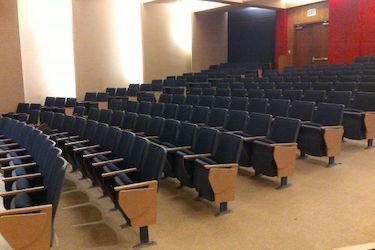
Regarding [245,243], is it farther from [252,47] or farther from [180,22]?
[252,47]

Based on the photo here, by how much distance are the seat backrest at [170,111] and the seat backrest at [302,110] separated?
38.8 inches

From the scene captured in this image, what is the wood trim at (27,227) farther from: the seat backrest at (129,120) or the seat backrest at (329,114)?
the seat backrest at (329,114)

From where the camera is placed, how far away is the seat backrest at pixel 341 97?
122 inches

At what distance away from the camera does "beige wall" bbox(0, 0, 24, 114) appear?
195 inches

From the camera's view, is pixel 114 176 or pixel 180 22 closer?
pixel 114 176

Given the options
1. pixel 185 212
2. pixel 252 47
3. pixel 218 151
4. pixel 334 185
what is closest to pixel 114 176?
pixel 185 212

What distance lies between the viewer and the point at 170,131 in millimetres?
2496

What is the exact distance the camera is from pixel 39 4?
5.45 m

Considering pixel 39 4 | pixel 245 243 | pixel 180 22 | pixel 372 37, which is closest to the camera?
pixel 245 243

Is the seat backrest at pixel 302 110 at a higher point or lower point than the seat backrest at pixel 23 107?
higher

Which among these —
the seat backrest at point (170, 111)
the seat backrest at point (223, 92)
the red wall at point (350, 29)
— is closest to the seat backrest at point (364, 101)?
the seat backrest at point (223, 92)

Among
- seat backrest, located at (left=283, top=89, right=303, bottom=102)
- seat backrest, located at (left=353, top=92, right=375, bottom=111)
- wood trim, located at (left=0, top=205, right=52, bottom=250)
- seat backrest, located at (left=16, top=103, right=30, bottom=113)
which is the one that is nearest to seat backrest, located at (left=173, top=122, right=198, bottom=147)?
wood trim, located at (left=0, top=205, right=52, bottom=250)

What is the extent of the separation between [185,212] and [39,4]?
4.75 m

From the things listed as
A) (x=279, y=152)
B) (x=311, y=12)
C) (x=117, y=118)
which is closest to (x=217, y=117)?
(x=279, y=152)
